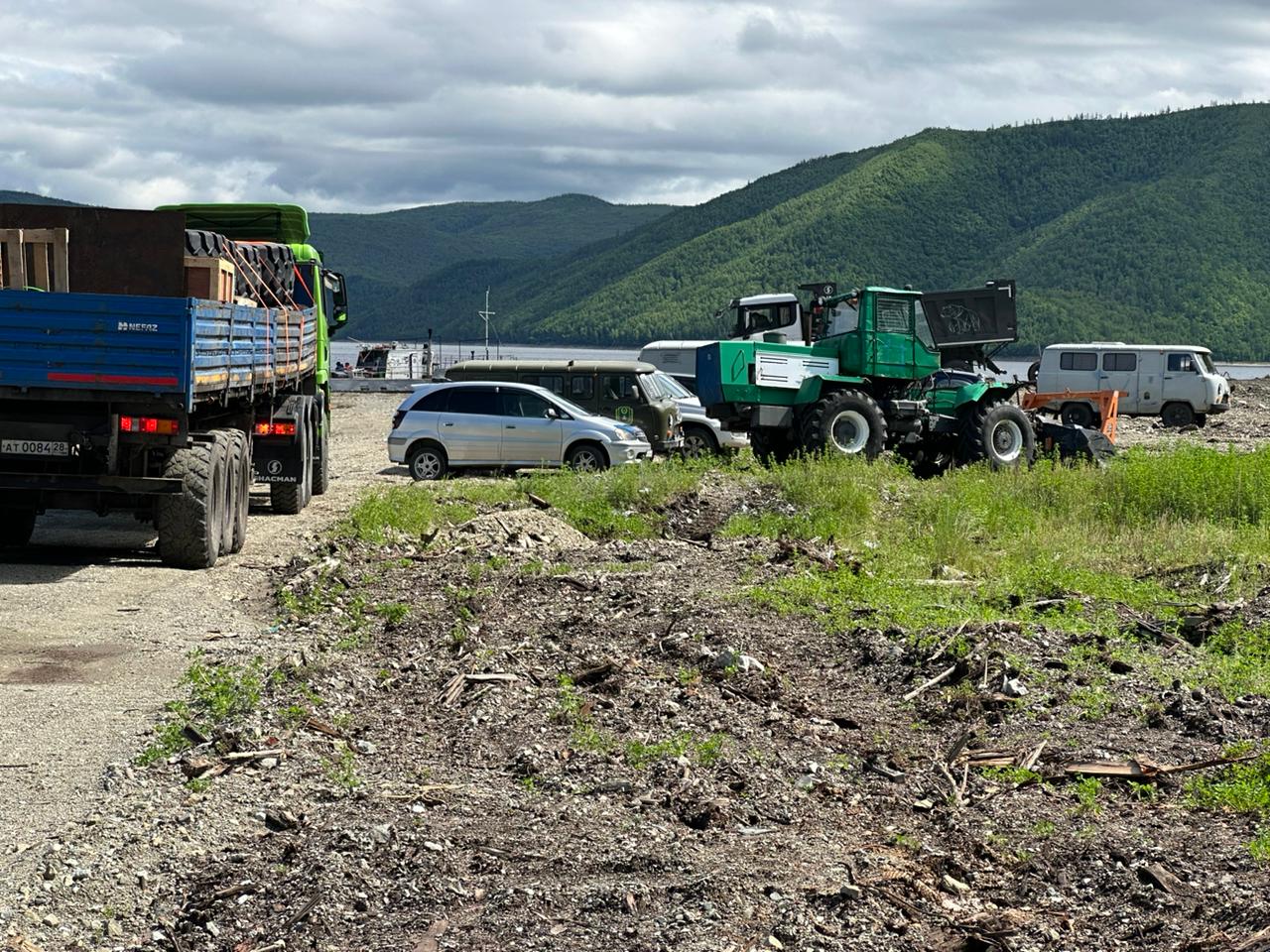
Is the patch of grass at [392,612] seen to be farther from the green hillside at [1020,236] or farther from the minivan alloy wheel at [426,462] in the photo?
the green hillside at [1020,236]

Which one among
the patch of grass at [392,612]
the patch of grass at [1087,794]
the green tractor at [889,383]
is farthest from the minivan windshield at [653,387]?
the patch of grass at [1087,794]

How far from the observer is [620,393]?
82.9ft

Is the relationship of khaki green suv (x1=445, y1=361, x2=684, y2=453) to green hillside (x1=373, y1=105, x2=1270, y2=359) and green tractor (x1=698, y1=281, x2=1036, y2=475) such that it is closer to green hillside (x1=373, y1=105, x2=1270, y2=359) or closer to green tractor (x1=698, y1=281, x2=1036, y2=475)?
green tractor (x1=698, y1=281, x2=1036, y2=475)

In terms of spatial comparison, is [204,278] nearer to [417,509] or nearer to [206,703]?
[417,509]

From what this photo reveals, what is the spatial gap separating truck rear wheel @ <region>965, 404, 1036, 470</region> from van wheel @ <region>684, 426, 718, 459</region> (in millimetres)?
5325

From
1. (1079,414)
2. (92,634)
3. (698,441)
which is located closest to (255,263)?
(92,634)

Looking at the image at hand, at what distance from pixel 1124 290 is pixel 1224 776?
116175 mm

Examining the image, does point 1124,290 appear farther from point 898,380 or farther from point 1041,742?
point 1041,742

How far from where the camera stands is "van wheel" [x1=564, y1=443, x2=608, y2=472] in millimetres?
22594

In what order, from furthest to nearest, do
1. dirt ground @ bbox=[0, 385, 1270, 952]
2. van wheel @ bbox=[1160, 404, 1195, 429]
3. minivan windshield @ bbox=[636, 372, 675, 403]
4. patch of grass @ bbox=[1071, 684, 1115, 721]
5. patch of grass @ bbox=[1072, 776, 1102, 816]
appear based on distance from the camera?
van wheel @ bbox=[1160, 404, 1195, 429] → minivan windshield @ bbox=[636, 372, 675, 403] → patch of grass @ bbox=[1071, 684, 1115, 721] → patch of grass @ bbox=[1072, 776, 1102, 816] → dirt ground @ bbox=[0, 385, 1270, 952]

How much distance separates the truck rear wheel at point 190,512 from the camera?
13.3 m

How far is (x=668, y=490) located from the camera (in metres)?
18.7

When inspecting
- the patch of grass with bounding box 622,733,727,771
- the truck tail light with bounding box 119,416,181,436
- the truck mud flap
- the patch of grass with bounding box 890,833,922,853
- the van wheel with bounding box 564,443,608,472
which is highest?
the truck tail light with bounding box 119,416,181,436

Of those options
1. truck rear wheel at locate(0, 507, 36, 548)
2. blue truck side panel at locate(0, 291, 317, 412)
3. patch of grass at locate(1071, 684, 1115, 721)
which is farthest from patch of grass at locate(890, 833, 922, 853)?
truck rear wheel at locate(0, 507, 36, 548)
